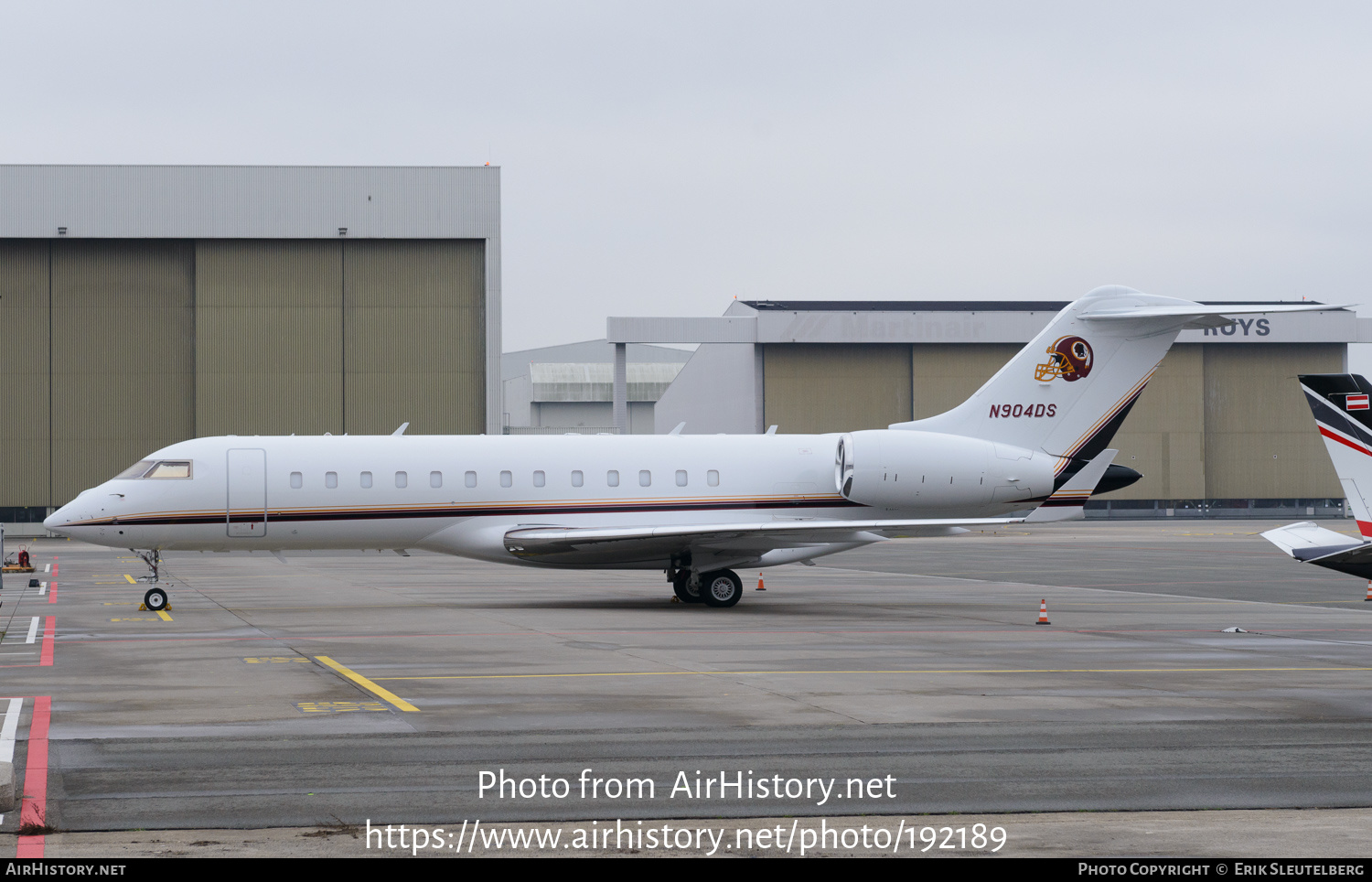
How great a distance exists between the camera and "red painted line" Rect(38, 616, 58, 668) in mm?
17406

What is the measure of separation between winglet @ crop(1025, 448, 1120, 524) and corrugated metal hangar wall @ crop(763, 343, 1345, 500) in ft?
187

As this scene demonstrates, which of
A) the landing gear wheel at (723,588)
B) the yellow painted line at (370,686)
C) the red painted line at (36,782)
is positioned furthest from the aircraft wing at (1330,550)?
the red painted line at (36,782)

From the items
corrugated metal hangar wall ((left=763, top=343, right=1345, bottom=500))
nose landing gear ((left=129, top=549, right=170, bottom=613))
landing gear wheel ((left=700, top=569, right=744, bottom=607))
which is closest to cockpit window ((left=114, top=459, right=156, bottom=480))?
nose landing gear ((left=129, top=549, right=170, bottom=613))

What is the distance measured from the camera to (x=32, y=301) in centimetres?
6384

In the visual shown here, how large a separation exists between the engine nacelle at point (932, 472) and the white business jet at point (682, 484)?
0.04 metres

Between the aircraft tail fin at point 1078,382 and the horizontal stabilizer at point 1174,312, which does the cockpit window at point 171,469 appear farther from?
the horizontal stabilizer at point 1174,312

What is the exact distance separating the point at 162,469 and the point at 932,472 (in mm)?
14353

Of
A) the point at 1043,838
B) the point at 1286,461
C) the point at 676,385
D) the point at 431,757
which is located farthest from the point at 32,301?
the point at 1286,461

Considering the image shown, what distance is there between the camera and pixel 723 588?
86.8ft

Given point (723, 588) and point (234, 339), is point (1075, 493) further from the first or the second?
point (234, 339)

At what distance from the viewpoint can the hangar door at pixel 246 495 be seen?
25141mm

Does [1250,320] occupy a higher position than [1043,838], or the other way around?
[1250,320]

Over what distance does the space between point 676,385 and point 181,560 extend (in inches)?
2069

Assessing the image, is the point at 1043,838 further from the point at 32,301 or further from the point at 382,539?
the point at 32,301
